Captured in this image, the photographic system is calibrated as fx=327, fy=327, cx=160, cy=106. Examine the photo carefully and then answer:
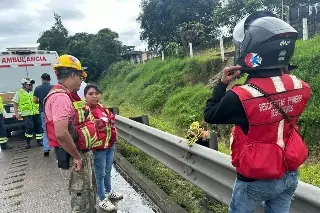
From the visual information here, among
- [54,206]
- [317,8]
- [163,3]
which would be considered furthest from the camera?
[163,3]

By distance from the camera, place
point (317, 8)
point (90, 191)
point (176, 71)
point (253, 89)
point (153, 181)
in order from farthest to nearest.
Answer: point (176, 71) → point (317, 8) → point (153, 181) → point (90, 191) → point (253, 89)

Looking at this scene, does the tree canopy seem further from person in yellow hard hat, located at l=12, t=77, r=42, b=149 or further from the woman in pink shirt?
the woman in pink shirt

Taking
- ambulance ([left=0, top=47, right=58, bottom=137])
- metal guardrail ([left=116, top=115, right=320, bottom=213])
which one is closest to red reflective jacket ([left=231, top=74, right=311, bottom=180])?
metal guardrail ([left=116, top=115, right=320, bottom=213])

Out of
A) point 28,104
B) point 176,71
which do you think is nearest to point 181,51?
point 176,71

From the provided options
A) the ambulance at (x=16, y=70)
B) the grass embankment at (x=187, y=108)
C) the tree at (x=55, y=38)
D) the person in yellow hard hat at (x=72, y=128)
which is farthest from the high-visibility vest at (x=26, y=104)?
the tree at (x=55, y=38)

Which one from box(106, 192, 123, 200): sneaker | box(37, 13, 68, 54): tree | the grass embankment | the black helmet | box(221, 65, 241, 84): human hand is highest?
box(37, 13, 68, 54): tree

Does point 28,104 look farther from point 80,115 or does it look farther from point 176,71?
point 176,71

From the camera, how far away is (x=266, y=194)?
2.05m

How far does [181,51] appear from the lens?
18125 mm

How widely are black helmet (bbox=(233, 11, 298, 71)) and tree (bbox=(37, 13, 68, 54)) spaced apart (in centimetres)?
3591

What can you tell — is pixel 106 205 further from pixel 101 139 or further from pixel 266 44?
pixel 266 44

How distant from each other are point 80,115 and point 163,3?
2928 centimetres

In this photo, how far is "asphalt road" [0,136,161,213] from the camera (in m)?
4.19

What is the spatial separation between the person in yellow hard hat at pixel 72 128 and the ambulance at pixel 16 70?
23.2 ft
